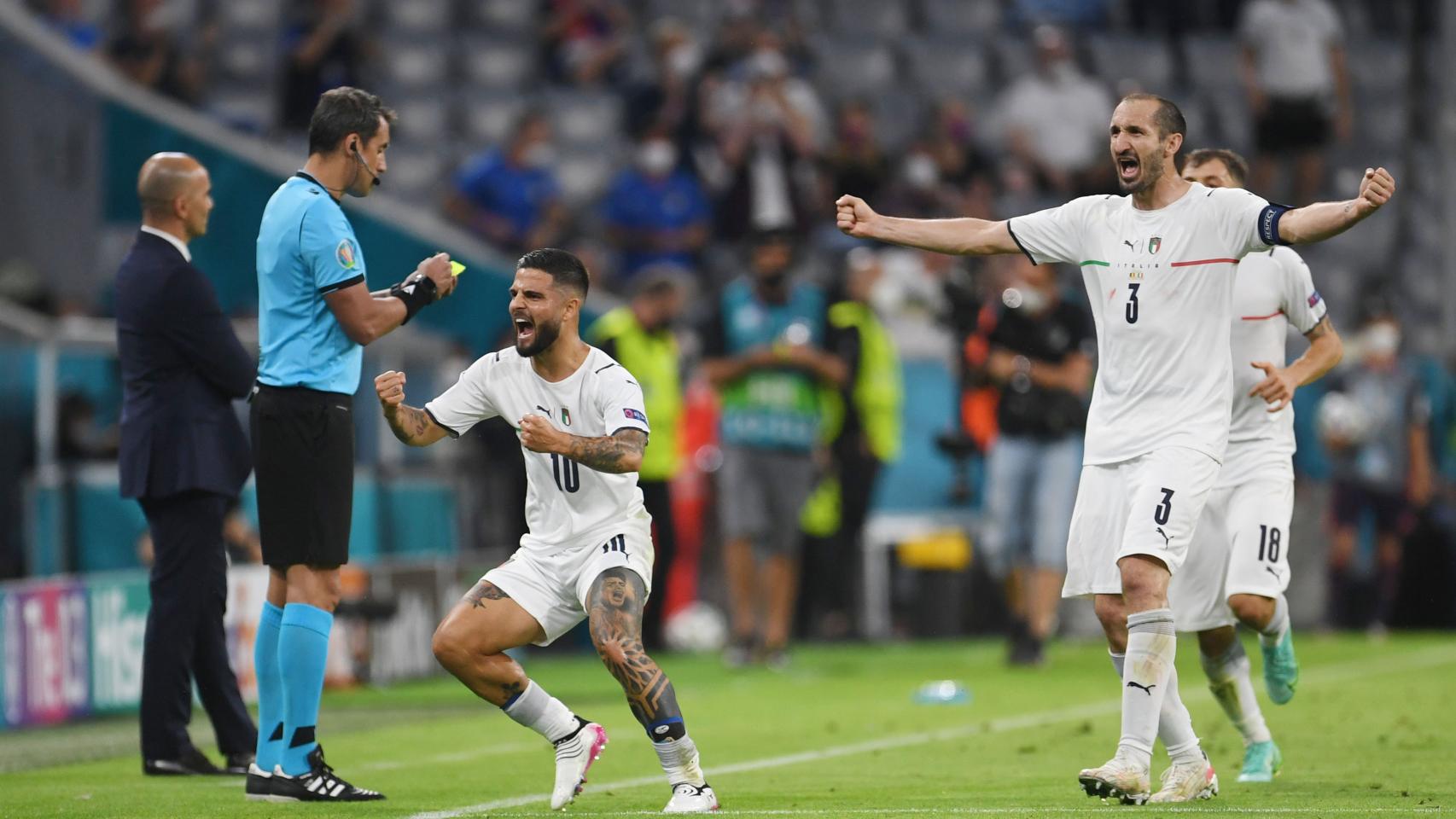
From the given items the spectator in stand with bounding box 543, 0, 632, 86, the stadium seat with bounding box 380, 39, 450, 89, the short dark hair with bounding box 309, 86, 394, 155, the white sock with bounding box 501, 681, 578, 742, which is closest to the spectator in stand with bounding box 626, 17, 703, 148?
the spectator in stand with bounding box 543, 0, 632, 86

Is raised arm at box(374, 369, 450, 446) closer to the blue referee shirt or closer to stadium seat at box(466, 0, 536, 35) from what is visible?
the blue referee shirt

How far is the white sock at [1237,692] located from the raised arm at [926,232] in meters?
1.79

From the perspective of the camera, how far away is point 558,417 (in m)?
7.18

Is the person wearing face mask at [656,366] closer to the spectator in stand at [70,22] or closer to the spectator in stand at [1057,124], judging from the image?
the spectator in stand at [70,22]

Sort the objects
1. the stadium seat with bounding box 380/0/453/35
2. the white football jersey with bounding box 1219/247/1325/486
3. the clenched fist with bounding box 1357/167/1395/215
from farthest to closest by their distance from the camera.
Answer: the stadium seat with bounding box 380/0/453/35 → the white football jersey with bounding box 1219/247/1325/486 → the clenched fist with bounding box 1357/167/1395/215

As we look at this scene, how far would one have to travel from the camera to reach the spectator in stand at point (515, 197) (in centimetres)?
1836

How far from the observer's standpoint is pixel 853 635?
658 inches

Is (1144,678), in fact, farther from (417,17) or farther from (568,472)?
(417,17)

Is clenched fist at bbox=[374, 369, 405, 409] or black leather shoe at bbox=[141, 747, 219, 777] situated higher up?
clenched fist at bbox=[374, 369, 405, 409]

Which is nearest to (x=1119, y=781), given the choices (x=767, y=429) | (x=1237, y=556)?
(x=1237, y=556)

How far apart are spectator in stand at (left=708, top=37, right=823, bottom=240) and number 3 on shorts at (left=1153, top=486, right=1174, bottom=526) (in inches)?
470

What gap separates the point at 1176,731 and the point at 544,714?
81.3 inches

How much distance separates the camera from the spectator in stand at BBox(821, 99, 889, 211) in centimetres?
1945

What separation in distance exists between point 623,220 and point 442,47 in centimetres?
446
